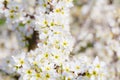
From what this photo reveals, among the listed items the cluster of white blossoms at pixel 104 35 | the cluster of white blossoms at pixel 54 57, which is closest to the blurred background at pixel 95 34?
the cluster of white blossoms at pixel 104 35

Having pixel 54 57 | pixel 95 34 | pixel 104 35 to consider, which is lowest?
pixel 54 57

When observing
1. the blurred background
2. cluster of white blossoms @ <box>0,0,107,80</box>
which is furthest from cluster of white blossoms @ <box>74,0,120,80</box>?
cluster of white blossoms @ <box>0,0,107,80</box>

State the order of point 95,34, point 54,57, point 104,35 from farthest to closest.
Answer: point 95,34 → point 104,35 → point 54,57

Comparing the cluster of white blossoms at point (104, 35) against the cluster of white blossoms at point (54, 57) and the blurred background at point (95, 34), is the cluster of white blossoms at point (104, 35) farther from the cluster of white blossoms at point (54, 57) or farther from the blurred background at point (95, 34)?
the cluster of white blossoms at point (54, 57)

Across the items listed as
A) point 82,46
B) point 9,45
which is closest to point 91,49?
point 82,46

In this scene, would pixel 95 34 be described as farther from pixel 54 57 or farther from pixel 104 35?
pixel 54 57

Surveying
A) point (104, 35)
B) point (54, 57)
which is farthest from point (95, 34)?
point (54, 57)

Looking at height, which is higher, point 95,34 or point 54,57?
point 95,34

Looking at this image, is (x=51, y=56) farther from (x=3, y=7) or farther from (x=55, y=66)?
(x=3, y=7)
